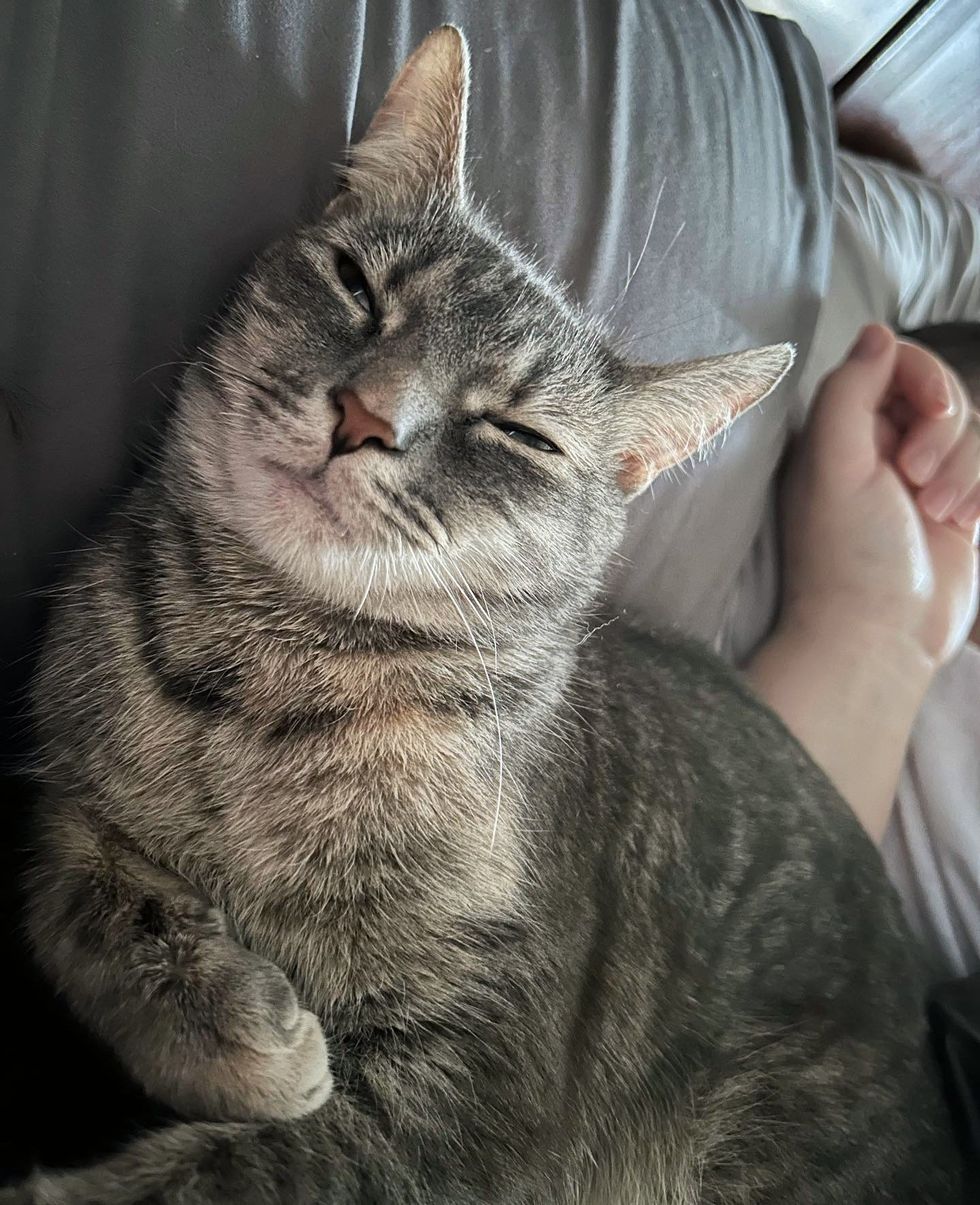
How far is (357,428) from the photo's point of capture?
0.71 m

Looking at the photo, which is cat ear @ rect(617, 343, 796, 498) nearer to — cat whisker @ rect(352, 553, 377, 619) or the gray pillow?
the gray pillow

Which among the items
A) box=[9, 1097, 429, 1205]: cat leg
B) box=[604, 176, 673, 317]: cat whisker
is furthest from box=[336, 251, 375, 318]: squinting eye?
box=[9, 1097, 429, 1205]: cat leg

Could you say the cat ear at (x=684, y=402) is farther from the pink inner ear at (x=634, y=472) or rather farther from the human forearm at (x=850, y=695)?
the human forearm at (x=850, y=695)

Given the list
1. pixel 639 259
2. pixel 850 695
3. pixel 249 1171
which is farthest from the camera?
pixel 850 695

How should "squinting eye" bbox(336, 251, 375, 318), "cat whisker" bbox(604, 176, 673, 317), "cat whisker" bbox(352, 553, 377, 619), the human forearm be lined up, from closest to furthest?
1. "cat whisker" bbox(352, 553, 377, 619)
2. "squinting eye" bbox(336, 251, 375, 318)
3. "cat whisker" bbox(604, 176, 673, 317)
4. the human forearm

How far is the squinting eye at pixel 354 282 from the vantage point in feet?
2.79

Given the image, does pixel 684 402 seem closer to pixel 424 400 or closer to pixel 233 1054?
pixel 424 400

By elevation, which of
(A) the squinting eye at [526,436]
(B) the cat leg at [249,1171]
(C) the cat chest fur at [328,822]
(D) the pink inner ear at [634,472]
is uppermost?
(A) the squinting eye at [526,436]

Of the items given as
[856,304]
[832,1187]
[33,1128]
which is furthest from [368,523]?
[856,304]

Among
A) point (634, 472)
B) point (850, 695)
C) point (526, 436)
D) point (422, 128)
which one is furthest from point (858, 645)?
point (422, 128)

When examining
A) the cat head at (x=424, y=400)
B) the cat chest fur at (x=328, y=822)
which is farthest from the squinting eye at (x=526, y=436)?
the cat chest fur at (x=328, y=822)

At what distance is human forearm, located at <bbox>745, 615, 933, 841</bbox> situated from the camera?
4.69 feet

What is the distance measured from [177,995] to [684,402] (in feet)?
2.70

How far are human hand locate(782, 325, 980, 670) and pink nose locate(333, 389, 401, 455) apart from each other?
1088 mm
